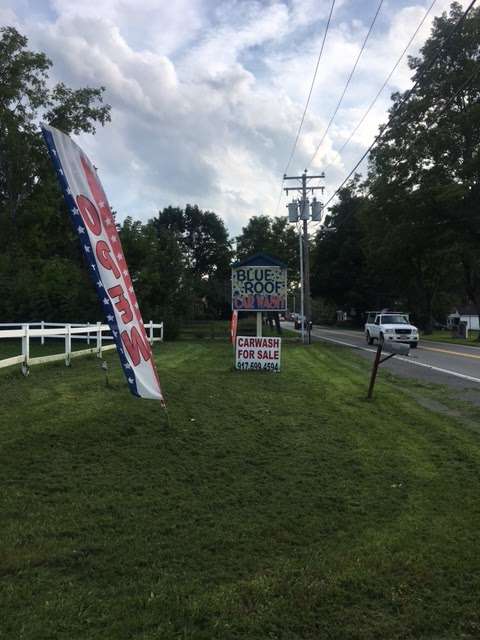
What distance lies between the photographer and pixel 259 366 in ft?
45.4

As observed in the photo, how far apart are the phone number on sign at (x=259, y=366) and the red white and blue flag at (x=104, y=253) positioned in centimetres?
705

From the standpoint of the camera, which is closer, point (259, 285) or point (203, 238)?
point (259, 285)

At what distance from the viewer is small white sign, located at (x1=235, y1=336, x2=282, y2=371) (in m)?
13.8

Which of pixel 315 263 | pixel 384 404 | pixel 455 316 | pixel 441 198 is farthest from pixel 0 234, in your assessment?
pixel 455 316

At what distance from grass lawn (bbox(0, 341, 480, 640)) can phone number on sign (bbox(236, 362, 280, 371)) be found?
5.64 metres

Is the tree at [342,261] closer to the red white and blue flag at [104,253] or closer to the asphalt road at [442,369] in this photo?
the asphalt road at [442,369]

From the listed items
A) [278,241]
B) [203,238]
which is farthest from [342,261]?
[203,238]

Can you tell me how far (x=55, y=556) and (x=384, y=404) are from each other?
699 centimetres

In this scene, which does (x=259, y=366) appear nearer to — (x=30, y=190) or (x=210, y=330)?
(x=210, y=330)

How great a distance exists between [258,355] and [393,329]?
54.0 ft

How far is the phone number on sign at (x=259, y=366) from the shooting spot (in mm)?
13828

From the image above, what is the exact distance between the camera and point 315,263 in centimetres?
7225

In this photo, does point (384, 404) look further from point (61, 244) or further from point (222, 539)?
point (61, 244)

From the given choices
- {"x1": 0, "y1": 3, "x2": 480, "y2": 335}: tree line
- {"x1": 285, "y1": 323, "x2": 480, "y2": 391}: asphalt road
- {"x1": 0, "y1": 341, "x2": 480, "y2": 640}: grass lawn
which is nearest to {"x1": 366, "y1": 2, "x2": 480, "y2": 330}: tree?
{"x1": 0, "y1": 3, "x2": 480, "y2": 335}: tree line
